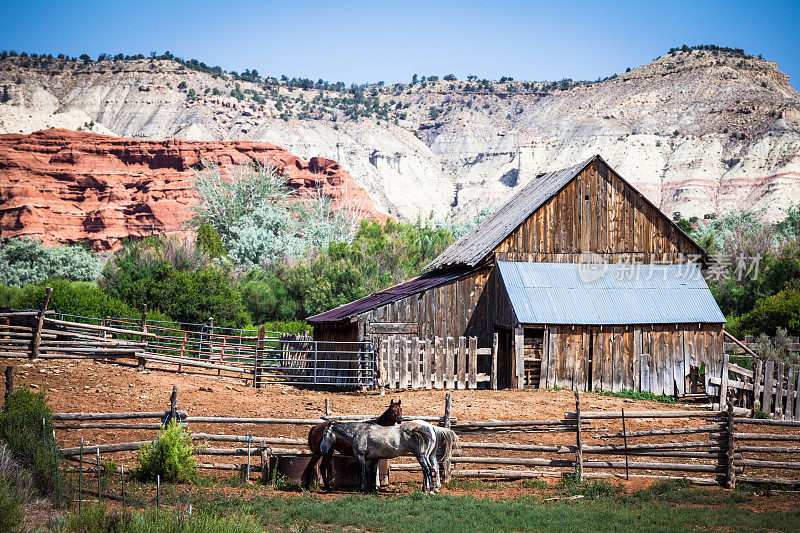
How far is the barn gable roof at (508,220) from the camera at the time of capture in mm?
26125

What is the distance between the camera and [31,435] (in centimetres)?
1266

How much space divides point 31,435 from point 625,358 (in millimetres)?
18033

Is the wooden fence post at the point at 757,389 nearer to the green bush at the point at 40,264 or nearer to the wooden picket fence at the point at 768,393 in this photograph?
the wooden picket fence at the point at 768,393

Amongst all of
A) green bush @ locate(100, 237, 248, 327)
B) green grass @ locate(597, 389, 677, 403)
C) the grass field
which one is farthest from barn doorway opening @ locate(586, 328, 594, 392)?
green bush @ locate(100, 237, 248, 327)

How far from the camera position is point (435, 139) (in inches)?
6230

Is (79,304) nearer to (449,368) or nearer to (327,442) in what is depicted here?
(449,368)

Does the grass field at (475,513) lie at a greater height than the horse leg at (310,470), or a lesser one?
lesser

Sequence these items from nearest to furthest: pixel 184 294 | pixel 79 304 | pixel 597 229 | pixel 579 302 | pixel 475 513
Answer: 1. pixel 475 513
2. pixel 579 302
3. pixel 597 229
4. pixel 79 304
5. pixel 184 294

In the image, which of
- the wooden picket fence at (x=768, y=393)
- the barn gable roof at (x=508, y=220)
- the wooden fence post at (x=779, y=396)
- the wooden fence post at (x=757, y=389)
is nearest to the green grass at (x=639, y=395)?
the wooden picket fence at (x=768, y=393)

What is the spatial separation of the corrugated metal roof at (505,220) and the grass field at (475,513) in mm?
13460

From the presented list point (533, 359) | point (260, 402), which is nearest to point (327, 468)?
point (260, 402)

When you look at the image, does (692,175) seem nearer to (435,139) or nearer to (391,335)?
(435,139)

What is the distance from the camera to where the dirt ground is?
16953 millimetres

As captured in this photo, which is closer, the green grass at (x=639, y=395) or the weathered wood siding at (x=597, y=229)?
the green grass at (x=639, y=395)
